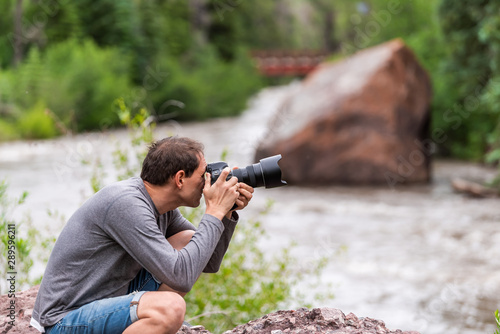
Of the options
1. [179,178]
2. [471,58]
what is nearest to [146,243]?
[179,178]

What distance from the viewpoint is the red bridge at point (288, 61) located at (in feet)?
128

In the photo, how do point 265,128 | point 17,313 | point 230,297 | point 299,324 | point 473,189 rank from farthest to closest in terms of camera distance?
point 265,128, point 473,189, point 230,297, point 17,313, point 299,324

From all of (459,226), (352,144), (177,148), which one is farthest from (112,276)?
(352,144)

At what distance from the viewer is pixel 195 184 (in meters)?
2.87

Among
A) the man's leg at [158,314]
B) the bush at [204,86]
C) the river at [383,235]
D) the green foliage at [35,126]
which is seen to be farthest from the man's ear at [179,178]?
the bush at [204,86]

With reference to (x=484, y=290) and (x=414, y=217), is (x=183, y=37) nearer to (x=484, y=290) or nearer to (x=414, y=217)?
(x=414, y=217)

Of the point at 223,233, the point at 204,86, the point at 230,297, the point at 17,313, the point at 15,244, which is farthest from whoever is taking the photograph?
the point at 204,86

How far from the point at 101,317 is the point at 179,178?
2.07 feet

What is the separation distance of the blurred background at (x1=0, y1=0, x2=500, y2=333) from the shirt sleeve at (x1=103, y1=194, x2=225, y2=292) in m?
1.83

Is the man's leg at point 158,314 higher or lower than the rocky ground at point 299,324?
higher

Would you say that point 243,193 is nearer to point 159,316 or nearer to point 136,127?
point 159,316

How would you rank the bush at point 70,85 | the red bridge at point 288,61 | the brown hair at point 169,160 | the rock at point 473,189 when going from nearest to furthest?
the brown hair at point 169,160, the rock at point 473,189, the bush at point 70,85, the red bridge at point 288,61

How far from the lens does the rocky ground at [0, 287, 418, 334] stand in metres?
2.88

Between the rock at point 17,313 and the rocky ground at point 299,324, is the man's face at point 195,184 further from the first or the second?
the rock at point 17,313
